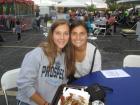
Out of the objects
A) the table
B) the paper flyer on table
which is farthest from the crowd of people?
the paper flyer on table

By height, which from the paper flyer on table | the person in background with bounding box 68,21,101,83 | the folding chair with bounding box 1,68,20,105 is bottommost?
the folding chair with bounding box 1,68,20,105

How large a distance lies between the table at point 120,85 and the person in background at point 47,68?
225 millimetres

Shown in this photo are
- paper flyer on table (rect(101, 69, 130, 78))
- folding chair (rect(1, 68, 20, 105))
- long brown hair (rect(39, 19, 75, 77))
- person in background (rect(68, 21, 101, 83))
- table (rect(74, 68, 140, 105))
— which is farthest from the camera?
folding chair (rect(1, 68, 20, 105))

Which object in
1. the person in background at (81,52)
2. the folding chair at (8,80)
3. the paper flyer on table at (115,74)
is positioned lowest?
the folding chair at (8,80)

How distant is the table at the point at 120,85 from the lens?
10.9ft

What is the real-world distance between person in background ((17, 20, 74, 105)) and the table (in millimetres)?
225

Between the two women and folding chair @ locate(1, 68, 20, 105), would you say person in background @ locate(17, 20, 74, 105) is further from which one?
folding chair @ locate(1, 68, 20, 105)

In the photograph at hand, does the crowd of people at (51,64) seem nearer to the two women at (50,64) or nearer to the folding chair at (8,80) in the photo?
the two women at (50,64)

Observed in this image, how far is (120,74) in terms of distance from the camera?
160 inches

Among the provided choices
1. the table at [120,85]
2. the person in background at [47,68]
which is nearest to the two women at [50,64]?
the person in background at [47,68]

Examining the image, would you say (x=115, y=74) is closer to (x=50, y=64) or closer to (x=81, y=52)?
(x=81, y=52)

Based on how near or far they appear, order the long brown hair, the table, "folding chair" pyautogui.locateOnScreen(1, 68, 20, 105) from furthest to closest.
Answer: "folding chair" pyautogui.locateOnScreen(1, 68, 20, 105) → the long brown hair → the table

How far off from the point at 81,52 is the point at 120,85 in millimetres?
531

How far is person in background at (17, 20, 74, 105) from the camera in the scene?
360 centimetres
